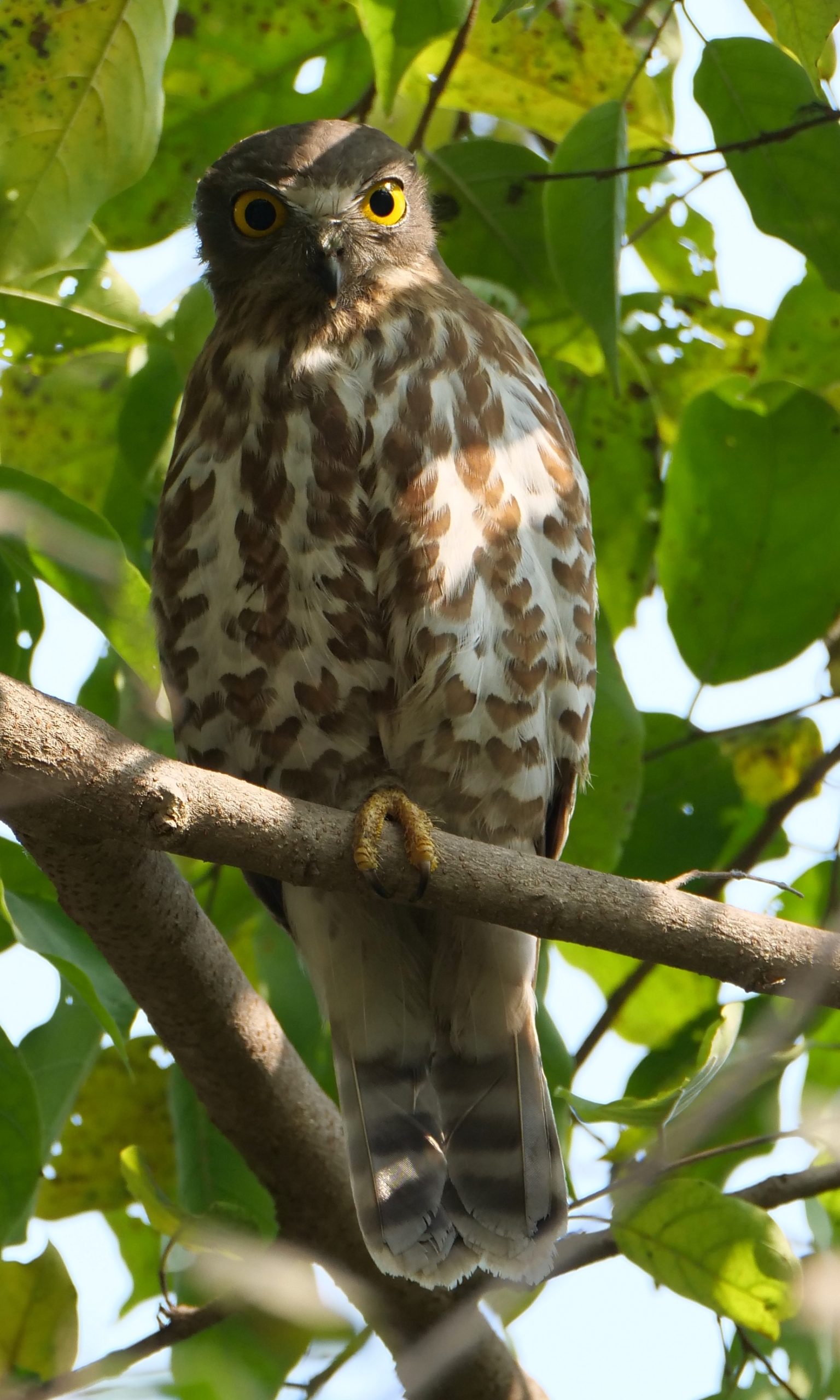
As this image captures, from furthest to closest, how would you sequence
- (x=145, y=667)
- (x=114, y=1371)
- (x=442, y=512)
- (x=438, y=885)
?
(x=442, y=512), (x=114, y=1371), (x=145, y=667), (x=438, y=885)

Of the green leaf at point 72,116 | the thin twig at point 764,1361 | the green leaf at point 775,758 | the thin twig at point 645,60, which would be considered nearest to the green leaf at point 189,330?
the green leaf at point 72,116

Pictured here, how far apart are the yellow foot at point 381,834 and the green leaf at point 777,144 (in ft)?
3.93

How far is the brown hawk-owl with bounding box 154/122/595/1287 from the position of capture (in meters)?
2.84

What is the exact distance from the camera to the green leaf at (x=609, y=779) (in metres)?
2.93

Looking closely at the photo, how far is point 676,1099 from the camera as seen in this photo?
228 cm

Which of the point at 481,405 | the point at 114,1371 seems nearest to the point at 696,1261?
the point at 114,1371

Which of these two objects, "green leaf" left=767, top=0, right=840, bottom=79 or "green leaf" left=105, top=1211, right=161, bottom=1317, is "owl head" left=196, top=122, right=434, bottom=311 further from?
"green leaf" left=105, top=1211, right=161, bottom=1317

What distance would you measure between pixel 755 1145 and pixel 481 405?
1.49 metres

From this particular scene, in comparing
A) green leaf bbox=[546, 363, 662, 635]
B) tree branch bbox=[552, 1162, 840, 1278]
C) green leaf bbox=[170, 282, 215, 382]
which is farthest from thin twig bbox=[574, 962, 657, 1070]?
green leaf bbox=[170, 282, 215, 382]

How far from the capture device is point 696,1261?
2.46 metres

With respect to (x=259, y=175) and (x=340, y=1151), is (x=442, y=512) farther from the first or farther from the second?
(x=340, y=1151)

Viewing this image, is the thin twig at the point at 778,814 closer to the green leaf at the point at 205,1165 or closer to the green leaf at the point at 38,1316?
the green leaf at the point at 205,1165

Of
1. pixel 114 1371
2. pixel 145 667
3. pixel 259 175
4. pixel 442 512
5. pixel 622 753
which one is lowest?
pixel 114 1371

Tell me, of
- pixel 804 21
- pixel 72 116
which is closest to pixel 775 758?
pixel 804 21
